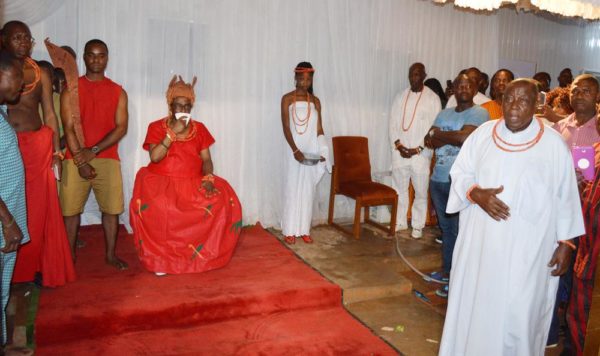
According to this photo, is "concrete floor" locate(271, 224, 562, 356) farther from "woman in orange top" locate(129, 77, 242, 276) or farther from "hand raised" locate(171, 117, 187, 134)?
"hand raised" locate(171, 117, 187, 134)

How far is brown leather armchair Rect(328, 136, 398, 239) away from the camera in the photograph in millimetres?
5348

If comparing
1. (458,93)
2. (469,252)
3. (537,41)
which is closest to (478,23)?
(537,41)

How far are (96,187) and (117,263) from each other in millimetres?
661

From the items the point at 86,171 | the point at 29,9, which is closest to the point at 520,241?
the point at 86,171

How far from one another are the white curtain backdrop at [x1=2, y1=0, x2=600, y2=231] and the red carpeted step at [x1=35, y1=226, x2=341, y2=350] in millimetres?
1323

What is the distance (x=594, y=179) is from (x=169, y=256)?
3110mm

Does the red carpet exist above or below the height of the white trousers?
below

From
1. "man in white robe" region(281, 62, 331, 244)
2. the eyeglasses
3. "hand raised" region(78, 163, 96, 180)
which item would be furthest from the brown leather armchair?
the eyeglasses

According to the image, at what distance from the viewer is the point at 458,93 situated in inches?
157

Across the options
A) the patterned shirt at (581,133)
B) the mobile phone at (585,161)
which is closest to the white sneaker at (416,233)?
the patterned shirt at (581,133)

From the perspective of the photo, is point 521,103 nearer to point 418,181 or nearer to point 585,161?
point 585,161

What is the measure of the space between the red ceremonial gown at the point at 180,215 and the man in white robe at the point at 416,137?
2378 millimetres

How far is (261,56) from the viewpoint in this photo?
5.39 metres

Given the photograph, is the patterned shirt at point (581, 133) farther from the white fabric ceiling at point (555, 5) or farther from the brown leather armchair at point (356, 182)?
the brown leather armchair at point (356, 182)
